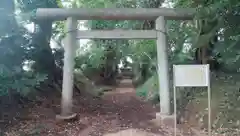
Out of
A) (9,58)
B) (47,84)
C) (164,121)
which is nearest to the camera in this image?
(9,58)

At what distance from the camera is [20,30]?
6328mm

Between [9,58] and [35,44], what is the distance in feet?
6.31

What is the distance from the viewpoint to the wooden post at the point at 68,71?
23.2ft

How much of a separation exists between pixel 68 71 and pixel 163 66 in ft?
8.53

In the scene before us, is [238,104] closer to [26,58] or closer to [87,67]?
[26,58]

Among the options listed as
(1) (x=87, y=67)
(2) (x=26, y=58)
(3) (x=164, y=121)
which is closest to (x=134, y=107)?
(3) (x=164, y=121)

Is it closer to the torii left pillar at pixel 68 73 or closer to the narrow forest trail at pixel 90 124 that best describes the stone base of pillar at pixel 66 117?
the torii left pillar at pixel 68 73

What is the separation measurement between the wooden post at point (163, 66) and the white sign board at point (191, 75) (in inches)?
94.9

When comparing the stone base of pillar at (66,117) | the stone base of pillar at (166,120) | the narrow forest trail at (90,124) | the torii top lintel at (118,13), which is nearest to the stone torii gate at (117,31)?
the torii top lintel at (118,13)

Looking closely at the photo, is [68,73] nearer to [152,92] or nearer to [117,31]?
[117,31]

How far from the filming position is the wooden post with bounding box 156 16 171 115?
23.7ft

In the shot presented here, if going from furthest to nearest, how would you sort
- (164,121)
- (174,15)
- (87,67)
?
1. (87,67)
2. (174,15)
3. (164,121)

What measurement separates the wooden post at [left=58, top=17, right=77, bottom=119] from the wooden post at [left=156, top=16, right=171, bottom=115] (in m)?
2.37

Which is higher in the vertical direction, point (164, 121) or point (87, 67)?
point (87, 67)
